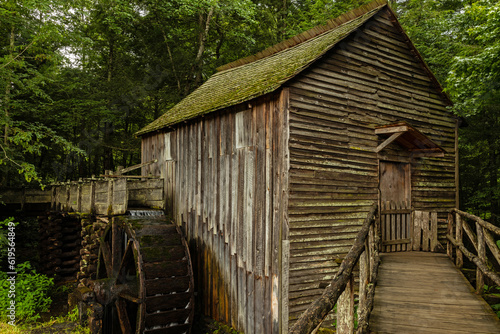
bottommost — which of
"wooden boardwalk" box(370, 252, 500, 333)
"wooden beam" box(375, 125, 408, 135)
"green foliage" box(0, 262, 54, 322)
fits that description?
"green foliage" box(0, 262, 54, 322)

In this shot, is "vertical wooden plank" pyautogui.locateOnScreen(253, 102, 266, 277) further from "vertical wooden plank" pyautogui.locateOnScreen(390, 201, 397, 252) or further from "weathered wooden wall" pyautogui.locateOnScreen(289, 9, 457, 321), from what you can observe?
"vertical wooden plank" pyautogui.locateOnScreen(390, 201, 397, 252)

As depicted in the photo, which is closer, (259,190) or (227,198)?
(259,190)

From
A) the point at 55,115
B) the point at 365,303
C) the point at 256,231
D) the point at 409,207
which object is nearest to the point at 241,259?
the point at 256,231

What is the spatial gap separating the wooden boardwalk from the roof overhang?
274 cm

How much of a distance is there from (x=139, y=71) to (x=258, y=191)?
13830mm

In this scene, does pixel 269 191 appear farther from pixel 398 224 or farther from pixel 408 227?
pixel 408 227

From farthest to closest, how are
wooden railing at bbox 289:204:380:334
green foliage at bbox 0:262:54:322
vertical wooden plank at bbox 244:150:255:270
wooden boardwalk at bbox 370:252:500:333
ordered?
green foliage at bbox 0:262:54:322 < vertical wooden plank at bbox 244:150:255:270 < wooden boardwalk at bbox 370:252:500:333 < wooden railing at bbox 289:204:380:334

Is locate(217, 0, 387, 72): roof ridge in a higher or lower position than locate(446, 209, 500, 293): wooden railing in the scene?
higher

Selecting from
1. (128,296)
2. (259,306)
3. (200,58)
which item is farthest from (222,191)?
(200,58)

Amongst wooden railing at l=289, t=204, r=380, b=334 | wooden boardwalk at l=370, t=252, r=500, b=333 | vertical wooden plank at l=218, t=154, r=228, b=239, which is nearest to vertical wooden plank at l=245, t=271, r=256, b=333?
vertical wooden plank at l=218, t=154, r=228, b=239

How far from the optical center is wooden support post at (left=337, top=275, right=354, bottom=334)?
3275 mm

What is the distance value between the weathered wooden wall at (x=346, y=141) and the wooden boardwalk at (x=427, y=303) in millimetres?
1413

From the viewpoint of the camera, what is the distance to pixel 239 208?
25.5 feet

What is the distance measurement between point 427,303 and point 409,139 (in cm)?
464
